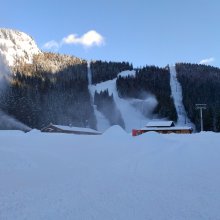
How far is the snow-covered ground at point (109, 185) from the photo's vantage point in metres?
9.81

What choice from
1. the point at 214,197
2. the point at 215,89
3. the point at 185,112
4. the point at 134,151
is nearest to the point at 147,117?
the point at 185,112

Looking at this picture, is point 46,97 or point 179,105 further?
point 179,105

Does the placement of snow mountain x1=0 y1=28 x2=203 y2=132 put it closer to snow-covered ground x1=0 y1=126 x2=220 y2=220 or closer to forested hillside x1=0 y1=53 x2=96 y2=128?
forested hillside x1=0 y1=53 x2=96 y2=128

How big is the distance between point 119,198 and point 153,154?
10855mm

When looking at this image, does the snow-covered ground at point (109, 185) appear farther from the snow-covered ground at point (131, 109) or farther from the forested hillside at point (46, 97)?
the snow-covered ground at point (131, 109)

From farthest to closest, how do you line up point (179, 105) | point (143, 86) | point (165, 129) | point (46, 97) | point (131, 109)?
point (143, 86) → point (179, 105) → point (131, 109) → point (46, 97) → point (165, 129)

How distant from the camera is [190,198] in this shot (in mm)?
11398

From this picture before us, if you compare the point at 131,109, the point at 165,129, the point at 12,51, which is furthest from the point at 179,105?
the point at 12,51

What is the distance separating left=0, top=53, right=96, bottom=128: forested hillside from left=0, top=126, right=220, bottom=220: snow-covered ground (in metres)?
86.9

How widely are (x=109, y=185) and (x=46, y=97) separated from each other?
121291 mm

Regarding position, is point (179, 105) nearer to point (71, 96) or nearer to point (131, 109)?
point (131, 109)

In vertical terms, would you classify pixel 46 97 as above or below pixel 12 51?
below

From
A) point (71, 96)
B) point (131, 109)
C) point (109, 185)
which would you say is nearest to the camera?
point (109, 185)

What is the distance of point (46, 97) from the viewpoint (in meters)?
132
